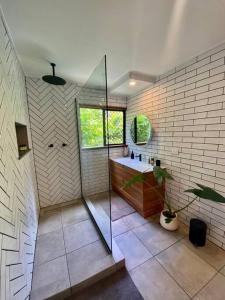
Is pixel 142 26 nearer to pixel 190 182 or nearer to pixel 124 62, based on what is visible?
pixel 124 62

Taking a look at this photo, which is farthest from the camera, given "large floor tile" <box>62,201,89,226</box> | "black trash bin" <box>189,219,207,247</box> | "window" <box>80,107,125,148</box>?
"large floor tile" <box>62,201,89,226</box>

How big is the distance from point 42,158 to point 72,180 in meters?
0.72

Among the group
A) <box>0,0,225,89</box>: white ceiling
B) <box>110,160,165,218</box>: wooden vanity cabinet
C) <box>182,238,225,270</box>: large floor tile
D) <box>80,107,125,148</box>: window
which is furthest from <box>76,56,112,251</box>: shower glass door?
<box>182,238,225,270</box>: large floor tile

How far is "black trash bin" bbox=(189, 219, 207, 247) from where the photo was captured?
1634 millimetres

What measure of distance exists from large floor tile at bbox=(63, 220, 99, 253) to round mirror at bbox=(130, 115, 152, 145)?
5.82ft

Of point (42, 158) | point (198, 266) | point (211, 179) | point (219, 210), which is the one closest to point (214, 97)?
point (211, 179)

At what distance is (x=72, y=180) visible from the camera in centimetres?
274

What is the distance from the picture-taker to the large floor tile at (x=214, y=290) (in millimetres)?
1181

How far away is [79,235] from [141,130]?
212cm

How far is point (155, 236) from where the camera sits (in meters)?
1.84

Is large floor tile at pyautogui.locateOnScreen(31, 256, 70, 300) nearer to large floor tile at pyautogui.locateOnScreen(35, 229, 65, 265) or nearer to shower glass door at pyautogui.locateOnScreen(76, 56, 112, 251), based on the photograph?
large floor tile at pyautogui.locateOnScreen(35, 229, 65, 265)

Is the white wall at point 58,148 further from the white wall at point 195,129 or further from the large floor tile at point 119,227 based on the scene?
the white wall at point 195,129

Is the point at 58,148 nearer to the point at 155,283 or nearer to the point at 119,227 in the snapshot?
the point at 119,227

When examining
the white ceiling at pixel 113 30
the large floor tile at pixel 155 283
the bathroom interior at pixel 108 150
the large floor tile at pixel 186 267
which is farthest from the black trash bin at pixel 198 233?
the white ceiling at pixel 113 30
